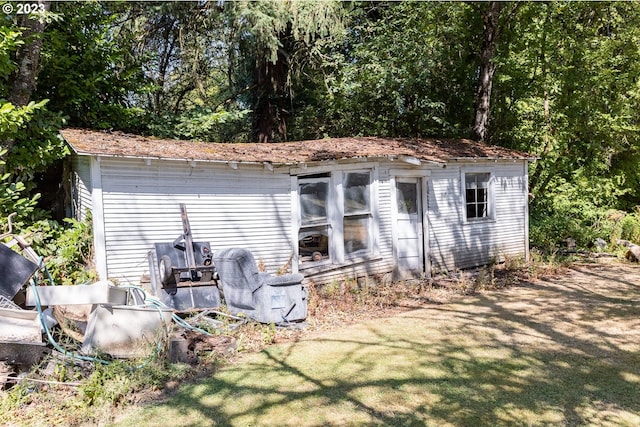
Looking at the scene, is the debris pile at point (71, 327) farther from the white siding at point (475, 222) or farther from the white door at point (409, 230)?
the white siding at point (475, 222)

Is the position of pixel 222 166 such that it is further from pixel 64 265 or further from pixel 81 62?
pixel 81 62

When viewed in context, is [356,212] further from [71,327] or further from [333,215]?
[71,327]

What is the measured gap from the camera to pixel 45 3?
7.72 metres

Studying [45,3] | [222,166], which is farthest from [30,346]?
[45,3]

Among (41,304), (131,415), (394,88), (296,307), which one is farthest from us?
(394,88)

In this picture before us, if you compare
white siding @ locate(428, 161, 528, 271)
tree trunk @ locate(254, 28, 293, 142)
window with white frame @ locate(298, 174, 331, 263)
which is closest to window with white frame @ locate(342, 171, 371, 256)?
window with white frame @ locate(298, 174, 331, 263)

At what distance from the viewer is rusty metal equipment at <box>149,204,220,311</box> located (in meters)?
6.49

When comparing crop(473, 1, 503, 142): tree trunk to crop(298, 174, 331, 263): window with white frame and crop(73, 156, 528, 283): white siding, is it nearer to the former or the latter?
crop(73, 156, 528, 283): white siding

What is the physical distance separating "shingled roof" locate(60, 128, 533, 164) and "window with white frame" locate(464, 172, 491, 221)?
0.57m

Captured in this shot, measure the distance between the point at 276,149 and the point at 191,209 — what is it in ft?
8.06

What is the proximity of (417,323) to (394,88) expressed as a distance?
965 centimetres

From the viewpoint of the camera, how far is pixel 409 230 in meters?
10.1

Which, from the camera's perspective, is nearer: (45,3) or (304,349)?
(304,349)

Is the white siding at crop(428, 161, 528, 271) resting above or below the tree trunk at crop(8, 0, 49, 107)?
below
